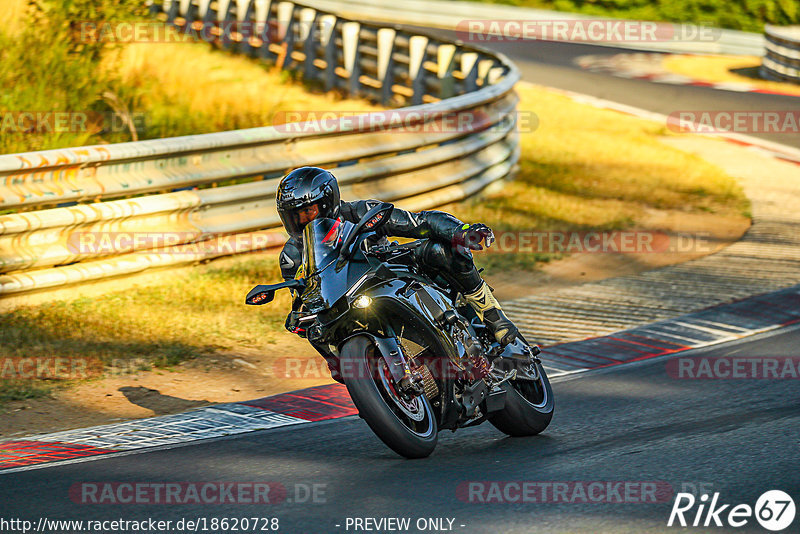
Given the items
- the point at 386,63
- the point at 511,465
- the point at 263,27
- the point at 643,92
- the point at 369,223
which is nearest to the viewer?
the point at 369,223

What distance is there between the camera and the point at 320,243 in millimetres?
5336

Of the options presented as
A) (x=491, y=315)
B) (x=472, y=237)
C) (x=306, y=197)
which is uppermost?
(x=306, y=197)

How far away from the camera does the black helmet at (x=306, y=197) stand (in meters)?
5.41

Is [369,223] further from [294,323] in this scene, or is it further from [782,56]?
[782,56]

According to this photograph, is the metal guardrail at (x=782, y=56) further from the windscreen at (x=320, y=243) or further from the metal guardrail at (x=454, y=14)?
the windscreen at (x=320, y=243)

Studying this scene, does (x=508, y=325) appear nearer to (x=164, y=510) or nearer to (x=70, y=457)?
(x=164, y=510)

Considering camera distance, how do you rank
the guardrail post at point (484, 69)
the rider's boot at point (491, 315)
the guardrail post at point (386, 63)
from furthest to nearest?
the guardrail post at point (386, 63)
the guardrail post at point (484, 69)
the rider's boot at point (491, 315)

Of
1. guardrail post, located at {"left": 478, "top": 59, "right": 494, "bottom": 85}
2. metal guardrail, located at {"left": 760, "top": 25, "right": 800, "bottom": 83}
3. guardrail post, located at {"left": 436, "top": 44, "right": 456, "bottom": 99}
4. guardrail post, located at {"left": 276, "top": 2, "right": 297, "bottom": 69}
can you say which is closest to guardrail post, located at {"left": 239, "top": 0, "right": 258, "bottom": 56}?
guardrail post, located at {"left": 276, "top": 2, "right": 297, "bottom": 69}

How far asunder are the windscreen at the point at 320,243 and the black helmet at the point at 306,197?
70 mm

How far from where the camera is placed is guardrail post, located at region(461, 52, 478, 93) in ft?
57.9

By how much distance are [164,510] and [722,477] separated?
8.60 feet

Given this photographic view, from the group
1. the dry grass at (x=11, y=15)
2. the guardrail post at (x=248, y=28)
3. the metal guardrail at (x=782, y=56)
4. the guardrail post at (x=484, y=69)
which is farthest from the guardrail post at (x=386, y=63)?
the metal guardrail at (x=782, y=56)

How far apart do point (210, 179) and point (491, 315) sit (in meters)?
4.55

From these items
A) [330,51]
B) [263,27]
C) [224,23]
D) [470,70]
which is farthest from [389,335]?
[224,23]
